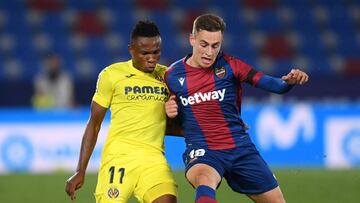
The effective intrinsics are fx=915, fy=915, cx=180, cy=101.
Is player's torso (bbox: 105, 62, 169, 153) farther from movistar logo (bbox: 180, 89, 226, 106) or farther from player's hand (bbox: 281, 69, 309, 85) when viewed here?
player's hand (bbox: 281, 69, 309, 85)

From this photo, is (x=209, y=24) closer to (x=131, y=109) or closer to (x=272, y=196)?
(x=131, y=109)

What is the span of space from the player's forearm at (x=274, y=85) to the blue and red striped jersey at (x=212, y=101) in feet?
0.15

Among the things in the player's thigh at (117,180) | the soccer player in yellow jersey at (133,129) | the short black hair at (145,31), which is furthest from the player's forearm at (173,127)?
the short black hair at (145,31)

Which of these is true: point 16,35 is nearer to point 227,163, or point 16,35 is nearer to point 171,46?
point 171,46

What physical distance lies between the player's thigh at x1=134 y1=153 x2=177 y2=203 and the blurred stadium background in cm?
515

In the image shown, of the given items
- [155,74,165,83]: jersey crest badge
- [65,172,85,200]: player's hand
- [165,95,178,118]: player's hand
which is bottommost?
[65,172,85,200]: player's hand

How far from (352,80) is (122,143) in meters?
11.3

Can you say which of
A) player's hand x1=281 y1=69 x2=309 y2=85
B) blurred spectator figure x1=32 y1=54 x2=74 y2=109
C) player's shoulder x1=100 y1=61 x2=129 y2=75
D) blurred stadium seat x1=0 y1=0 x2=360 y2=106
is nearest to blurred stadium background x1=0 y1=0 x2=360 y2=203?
blurred stadium seat x1=0 y1=0 x2=360 y2=106

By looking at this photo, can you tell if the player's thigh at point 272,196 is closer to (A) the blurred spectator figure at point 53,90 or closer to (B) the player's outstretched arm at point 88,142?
(B) the player's outstretched arm at point 88,142

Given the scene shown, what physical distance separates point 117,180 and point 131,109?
21.2 inches

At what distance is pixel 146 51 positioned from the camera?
656cm

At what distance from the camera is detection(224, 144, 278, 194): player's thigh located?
21.4ft

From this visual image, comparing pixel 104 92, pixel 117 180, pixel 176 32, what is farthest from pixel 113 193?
pixel 176 32

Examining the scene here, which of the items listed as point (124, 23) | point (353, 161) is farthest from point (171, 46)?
point (353, 161)
